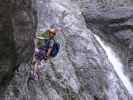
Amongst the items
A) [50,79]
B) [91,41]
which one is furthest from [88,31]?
[50,79]

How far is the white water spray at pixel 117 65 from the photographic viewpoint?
16312 millimetres

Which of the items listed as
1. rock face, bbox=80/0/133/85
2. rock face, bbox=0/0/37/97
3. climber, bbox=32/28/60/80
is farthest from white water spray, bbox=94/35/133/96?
rock face, bbox=0/0/37/97

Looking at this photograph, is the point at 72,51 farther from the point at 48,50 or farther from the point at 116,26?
the point at 116,26

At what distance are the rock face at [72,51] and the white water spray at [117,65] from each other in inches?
12.1

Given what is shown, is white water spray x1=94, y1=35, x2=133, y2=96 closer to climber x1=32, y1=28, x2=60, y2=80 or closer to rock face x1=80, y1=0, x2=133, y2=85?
rock face x1=80, y1=0, x2=133, y2=85

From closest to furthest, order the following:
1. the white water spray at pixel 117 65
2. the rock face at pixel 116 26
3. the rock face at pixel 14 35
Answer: the rock face at pixel 14 35 → the white water spray at pixel 117 65 → the rock face at pixel 116 26

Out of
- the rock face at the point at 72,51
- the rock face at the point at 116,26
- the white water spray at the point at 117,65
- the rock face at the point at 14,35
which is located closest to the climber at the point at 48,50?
the rock face at the point at 72,51

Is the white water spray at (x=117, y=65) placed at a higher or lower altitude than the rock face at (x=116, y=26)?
lower

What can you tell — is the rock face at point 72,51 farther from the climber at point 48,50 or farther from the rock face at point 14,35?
the climber at point 48,50

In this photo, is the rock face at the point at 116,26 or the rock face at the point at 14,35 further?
the rock face at the point at 116,26

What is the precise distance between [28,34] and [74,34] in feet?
21.2

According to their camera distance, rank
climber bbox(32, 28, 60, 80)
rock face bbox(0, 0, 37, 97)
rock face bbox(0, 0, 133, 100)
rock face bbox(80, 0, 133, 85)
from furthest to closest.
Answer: rock face bbox(80, 0, 133, 85)
climber bbox(32, 28, 60, 80)
rock face bbox(0, 0, 133, 100)
rock face bbox(0, 0, 37, 97)

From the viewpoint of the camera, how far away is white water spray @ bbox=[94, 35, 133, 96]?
16312 mm

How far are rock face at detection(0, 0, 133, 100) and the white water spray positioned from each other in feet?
1.01
